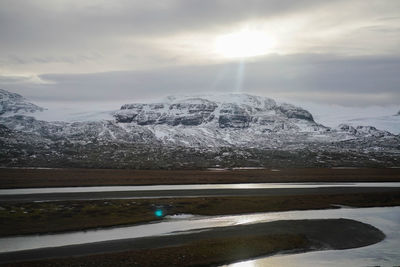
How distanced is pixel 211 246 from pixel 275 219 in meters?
18.5

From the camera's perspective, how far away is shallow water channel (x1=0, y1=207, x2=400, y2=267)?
36688mm

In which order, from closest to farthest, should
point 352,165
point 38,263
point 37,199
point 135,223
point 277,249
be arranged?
1. point 38,263
2. point 277,249
3. point 135,223
4. point 37,199
5. point 352,165

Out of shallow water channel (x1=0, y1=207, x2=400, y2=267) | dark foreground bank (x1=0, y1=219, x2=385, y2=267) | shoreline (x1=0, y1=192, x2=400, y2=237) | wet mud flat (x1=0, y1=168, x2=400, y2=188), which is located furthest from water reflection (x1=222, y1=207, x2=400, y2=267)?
wet mud flat (x1=0, y1=168, x2=400, y2=188)

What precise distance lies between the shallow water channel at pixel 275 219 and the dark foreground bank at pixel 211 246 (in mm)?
1854

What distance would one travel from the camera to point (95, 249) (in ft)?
124

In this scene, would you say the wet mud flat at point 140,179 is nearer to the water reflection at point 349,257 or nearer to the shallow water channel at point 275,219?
the shallow water channel at point 275,219

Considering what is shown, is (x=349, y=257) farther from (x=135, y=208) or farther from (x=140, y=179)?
(x=140, y=179)

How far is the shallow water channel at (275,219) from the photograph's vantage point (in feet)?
120

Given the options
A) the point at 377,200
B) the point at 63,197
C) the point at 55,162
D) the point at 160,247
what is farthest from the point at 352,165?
the point at 160,247

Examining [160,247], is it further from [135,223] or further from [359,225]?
[359,225]

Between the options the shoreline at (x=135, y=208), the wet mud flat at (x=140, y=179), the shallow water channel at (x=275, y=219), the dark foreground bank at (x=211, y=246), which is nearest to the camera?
the dark foreground bank at (x=211, y=246)

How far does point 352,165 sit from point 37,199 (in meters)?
143

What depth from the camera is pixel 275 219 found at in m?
55.5

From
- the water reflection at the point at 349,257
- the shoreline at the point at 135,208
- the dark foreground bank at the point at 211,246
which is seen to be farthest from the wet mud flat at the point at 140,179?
the water reflection at the point at 349,257
